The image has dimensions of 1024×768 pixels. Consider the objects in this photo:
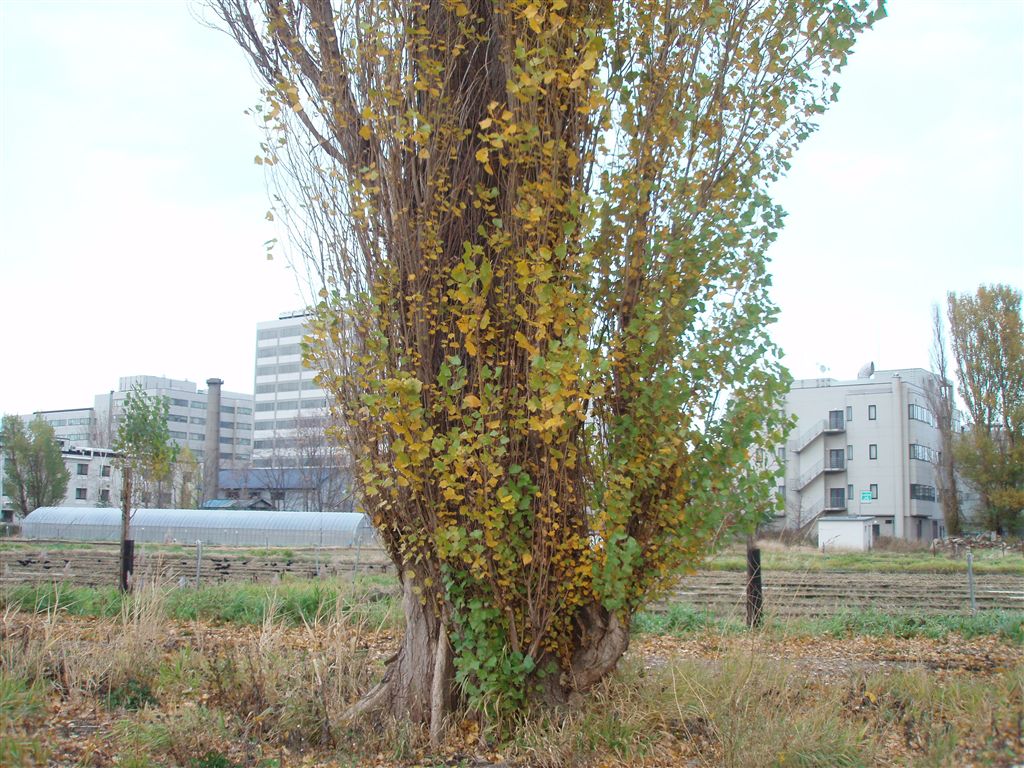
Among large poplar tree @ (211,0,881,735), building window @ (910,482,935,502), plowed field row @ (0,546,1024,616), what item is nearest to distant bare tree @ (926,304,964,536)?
building window @ (910,482,935,502)

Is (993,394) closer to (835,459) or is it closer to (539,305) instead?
(835,459)

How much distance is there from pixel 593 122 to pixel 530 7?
0.91 meters

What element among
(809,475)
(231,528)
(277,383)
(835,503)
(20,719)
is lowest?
(231,528)

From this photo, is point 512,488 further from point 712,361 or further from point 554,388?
point 712,361

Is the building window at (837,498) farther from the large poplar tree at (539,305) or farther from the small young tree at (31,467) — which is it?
the large poplar tree at (539,305)

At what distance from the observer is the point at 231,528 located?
126ft

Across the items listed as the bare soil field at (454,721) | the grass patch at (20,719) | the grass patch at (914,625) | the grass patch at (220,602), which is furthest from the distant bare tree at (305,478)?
the grass patch at (20,719)

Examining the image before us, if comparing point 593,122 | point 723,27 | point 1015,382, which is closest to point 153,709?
point 593,122

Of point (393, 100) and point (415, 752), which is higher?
point (393, 100)

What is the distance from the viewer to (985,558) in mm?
33688

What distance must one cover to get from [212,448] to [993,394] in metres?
50.6

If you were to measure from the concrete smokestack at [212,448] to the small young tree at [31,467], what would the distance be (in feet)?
33.9

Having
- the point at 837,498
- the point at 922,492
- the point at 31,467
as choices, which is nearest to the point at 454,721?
the point at 837,498

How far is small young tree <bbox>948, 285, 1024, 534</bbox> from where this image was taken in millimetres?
41312
